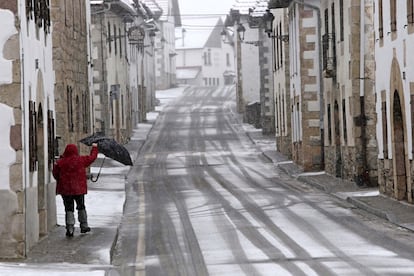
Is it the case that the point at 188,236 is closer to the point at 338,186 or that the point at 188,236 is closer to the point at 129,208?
the point at 129,208

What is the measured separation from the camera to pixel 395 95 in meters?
26.0

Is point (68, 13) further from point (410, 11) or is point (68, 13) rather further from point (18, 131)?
point (18, 131)

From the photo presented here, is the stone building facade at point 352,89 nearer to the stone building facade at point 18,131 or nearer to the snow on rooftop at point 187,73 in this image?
the stone building facade at point 18,131

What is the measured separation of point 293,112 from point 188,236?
81.3 ft

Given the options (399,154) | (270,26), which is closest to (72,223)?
(399,154)

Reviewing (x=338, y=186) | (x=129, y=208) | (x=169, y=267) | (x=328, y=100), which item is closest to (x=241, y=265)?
(x=169, y=267)

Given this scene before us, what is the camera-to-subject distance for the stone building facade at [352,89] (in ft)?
102

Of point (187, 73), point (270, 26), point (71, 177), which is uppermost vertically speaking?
point (270, 26)

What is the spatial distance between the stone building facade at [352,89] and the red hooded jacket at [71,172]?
43.0 feet

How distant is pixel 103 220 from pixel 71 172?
12.8ft

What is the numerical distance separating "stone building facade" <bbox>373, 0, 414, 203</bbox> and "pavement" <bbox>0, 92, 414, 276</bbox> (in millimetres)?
572

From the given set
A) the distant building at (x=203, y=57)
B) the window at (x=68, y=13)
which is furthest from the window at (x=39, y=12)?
the distant building at (x=203, y=57)

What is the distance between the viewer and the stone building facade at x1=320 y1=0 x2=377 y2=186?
102 ft

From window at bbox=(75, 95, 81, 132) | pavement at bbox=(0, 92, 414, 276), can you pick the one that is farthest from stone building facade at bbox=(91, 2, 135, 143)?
window at bbox=(75, 95, 81, 132)
